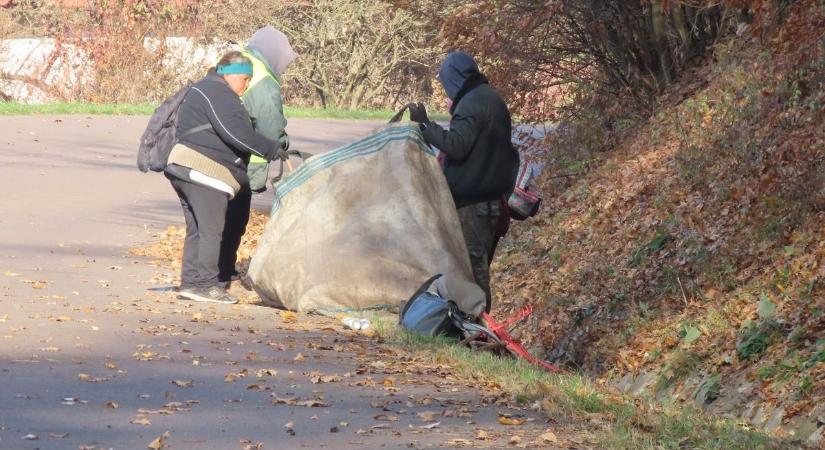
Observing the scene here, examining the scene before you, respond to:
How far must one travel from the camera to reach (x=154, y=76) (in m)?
36.4

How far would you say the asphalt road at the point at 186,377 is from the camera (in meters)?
6.01

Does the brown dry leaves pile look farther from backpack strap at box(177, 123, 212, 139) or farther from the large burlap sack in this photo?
the large burlap sack

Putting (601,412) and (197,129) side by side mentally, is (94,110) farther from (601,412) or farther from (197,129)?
(601,412)

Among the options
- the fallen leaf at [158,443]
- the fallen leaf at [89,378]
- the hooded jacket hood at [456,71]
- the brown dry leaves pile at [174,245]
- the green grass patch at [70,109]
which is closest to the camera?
the fallen leaf at [158,443]

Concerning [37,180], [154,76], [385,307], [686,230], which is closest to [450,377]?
[385,307]

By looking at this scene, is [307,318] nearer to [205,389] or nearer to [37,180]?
[205,389]

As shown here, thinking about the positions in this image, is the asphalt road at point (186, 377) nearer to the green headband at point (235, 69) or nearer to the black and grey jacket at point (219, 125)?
the black and grey jacket at point (219, 125)

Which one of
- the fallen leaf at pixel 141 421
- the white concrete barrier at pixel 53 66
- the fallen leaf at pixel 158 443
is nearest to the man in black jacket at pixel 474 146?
the fallen leaf at pixel 141 421

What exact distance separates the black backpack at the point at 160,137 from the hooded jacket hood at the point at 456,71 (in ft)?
7.36

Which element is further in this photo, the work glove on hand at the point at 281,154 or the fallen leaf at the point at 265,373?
the work glove on hand at the point at 281,154

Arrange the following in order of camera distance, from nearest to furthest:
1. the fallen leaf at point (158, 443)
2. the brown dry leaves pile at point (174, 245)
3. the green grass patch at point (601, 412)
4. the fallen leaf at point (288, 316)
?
1. the fallen leaf at point (158, 443)
2. the green grass patch at point (601, 412)
3. the fallen leaf at point (288, 316)
4. the brown dry leaves pile at point (174, 245)

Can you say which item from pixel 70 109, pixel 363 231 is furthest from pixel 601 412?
pixel 70 109

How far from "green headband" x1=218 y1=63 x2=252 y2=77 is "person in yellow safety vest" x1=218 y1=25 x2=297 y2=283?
1.43 ft

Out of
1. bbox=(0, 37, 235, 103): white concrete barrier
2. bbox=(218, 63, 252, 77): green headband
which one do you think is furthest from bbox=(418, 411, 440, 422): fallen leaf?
bbox=(0, 37, 235, 103): white concrete barrier
